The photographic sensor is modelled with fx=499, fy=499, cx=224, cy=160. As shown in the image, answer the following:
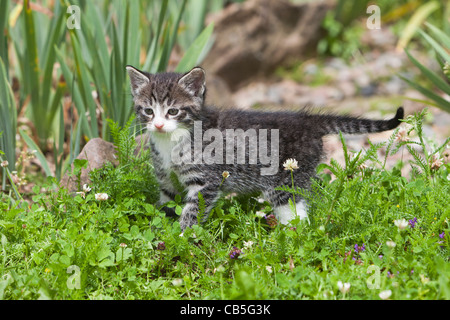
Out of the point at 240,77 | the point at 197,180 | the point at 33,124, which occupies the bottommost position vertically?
the point at 197,180

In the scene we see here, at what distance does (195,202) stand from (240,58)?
4.40m

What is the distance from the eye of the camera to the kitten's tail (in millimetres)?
3199

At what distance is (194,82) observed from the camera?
326cm

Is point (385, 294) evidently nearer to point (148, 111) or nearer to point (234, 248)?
point (234, 248)

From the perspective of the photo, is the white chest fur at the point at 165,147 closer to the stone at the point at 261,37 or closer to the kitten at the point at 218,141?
the kitten at the point at 218,141

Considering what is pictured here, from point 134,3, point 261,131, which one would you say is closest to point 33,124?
point 134,3

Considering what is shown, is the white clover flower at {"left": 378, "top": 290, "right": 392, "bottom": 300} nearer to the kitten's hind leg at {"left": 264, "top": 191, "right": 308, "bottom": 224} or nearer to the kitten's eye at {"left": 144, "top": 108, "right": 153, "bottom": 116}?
the kitten's hind leg at {"left": 264, "top": 191, "right": 308, "bottom": 224}

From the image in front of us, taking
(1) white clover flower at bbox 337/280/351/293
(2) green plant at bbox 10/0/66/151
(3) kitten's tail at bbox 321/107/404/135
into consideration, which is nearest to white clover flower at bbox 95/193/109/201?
(1) white clover flower at bbox 337/280/351/293

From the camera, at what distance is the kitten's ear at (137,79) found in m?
3.29

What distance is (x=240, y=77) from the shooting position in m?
7.40

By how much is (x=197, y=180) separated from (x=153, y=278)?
2.61 feet

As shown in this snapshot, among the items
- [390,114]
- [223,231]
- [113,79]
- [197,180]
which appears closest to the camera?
[223,231]

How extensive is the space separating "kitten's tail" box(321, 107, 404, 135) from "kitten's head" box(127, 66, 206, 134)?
0.89 m
